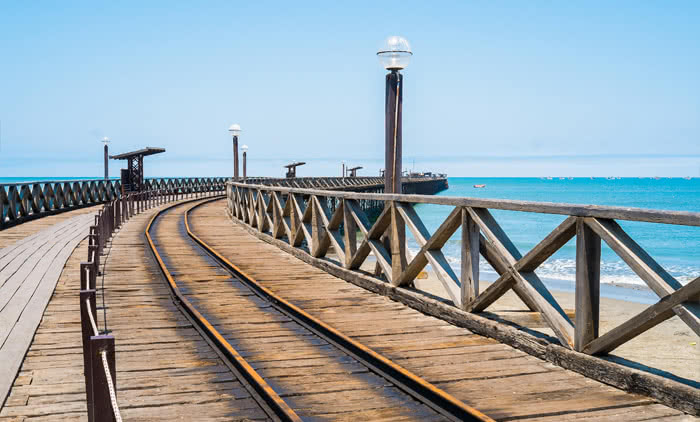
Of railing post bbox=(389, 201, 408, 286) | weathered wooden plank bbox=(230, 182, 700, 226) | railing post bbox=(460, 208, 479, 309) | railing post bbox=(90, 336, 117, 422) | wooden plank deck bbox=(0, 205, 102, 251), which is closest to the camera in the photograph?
railing post bbox=(90, 336, 117, 422)

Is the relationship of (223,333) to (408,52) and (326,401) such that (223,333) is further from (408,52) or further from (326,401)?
(408,52)

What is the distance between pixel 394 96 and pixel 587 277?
15.7 ft

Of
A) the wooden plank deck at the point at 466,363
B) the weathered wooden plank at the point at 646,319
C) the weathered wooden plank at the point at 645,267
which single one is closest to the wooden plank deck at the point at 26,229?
the wooden plank deck at the point at 466,363

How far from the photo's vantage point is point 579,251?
4.77 m

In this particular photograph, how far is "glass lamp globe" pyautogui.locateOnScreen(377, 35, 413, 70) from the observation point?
29.2 ft

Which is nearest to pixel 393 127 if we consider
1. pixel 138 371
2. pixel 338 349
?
pixel 338 349

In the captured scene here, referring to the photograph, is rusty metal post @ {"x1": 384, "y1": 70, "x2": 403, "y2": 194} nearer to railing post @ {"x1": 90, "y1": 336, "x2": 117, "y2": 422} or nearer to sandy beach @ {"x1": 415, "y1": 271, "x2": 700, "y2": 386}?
sandy beach @ {"x1": 415, "y1": 271, "x2": 700, "y2": 386}

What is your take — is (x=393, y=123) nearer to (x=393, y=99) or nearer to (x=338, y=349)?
(x=393, y=99)

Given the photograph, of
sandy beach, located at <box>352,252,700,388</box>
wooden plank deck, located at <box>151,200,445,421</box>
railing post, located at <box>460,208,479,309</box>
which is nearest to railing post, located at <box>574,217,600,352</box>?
wooden plank deck, located at <box>151,200,445,421</box>

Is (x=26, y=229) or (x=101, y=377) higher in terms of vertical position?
(x=101, y=377)

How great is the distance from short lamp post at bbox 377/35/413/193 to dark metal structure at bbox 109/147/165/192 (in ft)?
85.6

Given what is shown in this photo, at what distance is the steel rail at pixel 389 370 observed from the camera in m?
4.15

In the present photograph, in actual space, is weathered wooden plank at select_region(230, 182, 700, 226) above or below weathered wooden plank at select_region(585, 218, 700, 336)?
above

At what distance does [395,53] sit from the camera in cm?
891
